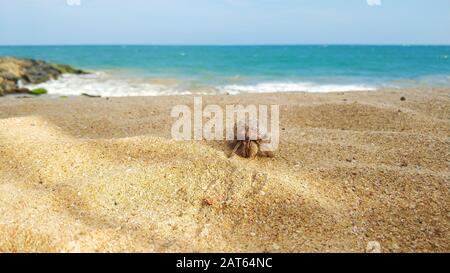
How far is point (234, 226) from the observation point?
328cm

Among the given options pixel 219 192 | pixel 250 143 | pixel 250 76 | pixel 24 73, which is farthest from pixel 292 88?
pixel 219 192

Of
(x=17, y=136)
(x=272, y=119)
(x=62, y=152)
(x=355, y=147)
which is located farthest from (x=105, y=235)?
(x=272, y=119)

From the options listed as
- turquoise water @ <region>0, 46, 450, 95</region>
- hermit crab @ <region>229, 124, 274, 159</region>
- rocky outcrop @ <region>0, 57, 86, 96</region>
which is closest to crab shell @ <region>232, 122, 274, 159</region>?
hermit crab @ <region>229, 124, 274, 159</region>

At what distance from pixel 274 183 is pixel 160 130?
249 centimetres

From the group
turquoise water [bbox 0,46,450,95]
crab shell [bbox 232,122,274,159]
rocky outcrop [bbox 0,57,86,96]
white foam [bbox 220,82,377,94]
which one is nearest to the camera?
crab shell [bbox 232,122,274,159]

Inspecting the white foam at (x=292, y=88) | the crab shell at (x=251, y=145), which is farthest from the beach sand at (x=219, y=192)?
the white foam at (x=292, y=88)

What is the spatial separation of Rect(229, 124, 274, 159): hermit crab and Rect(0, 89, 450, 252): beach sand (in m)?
0.12

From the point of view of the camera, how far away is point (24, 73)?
59.4 ft

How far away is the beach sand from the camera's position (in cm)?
299

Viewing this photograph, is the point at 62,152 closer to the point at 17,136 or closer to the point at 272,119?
the point at 17,136

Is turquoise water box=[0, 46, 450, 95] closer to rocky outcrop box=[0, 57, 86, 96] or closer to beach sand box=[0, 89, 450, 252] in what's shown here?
rocky outcrop box=[0, 57, 86, 96]

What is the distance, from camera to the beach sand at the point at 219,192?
2.99 meters

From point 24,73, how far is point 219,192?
1732cm

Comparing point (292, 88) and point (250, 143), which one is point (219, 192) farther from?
point (292, 88)
